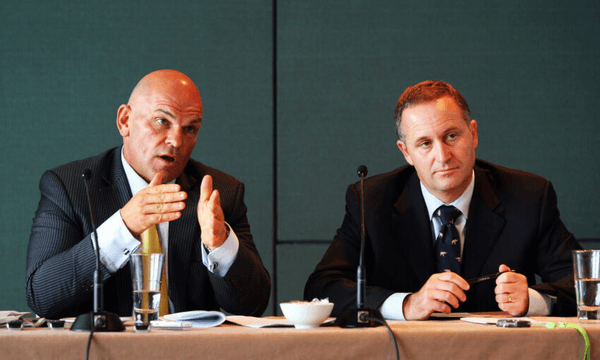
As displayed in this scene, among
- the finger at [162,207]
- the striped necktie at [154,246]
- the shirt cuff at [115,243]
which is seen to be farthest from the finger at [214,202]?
the striped necktie at [154,246]

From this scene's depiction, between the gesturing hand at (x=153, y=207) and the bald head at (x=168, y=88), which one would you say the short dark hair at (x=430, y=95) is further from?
the gesturing hand at (x=153, y=207)

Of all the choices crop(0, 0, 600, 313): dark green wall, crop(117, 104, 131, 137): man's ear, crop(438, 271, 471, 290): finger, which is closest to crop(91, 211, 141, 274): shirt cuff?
crop(117, 104, 131, 137): man's ear

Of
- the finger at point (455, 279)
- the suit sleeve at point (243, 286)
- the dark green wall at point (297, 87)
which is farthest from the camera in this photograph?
the dark green wall at point (297, 87)

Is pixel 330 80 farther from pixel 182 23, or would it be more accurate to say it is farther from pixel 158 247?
pixel 158 247

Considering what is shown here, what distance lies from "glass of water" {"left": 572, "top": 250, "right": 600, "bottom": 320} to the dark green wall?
160cm

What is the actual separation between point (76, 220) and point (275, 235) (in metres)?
1.11

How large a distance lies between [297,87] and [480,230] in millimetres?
1243

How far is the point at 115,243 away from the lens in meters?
1.67

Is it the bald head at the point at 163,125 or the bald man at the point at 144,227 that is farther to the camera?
the bald head at the point at 163,125

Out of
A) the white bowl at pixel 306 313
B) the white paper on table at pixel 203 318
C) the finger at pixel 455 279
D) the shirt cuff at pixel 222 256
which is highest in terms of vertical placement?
the shirt cuff at pixel 222 256

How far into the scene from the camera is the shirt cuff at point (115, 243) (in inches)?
65.7

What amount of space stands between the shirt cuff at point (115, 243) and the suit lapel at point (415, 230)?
0.80m

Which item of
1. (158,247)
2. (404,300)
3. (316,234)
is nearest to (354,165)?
(316,234)

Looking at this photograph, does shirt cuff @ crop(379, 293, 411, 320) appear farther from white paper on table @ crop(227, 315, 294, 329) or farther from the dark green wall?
the dark green wall
